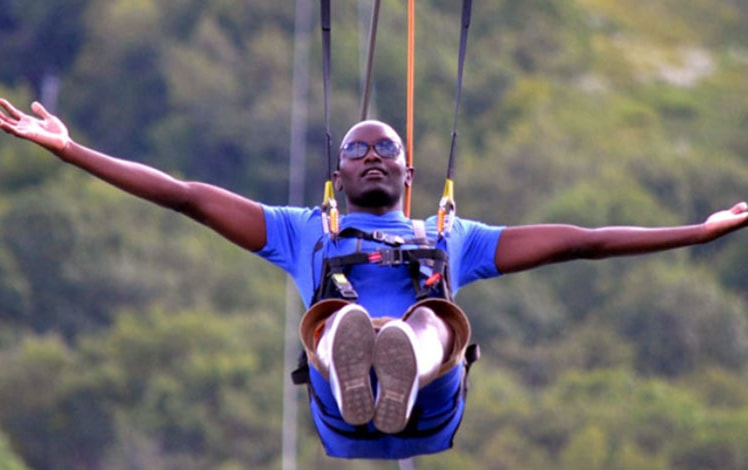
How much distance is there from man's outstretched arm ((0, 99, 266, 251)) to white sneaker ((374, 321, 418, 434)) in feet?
3.02

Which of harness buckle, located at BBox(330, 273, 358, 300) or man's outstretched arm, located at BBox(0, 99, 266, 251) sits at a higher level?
man's outstretched arm, located at BBox(0, 99, 266, 251)

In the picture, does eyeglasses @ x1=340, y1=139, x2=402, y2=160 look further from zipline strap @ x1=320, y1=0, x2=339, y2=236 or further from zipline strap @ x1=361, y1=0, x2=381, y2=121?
zipline strap @ x1=361, y1=0, x2=381, y2=121

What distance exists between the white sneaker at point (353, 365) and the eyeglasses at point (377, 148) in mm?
822

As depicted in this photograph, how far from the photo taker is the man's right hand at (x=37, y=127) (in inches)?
Answer: 356

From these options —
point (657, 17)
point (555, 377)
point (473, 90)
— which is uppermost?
point (657, 17)

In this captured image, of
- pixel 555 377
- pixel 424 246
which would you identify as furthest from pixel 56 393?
pixel 424 246

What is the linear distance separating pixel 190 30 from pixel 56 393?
63.3 feet

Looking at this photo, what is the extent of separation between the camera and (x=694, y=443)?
4397 cm

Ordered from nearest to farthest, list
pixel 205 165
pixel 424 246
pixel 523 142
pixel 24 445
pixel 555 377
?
pixel 424 246, pixel 24 445, pixel 555 377, pixel 205 165, pixel 523 142

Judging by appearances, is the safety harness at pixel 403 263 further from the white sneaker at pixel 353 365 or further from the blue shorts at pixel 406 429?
the white sneaker at pixel 353 365

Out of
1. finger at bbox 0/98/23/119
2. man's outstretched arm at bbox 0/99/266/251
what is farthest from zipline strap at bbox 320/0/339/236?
finger at bbox 0/98/23/119

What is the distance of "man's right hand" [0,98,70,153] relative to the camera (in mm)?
9047

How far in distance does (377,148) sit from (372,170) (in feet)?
0.29

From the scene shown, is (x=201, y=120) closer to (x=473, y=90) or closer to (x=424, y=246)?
(x=473, y=90)
